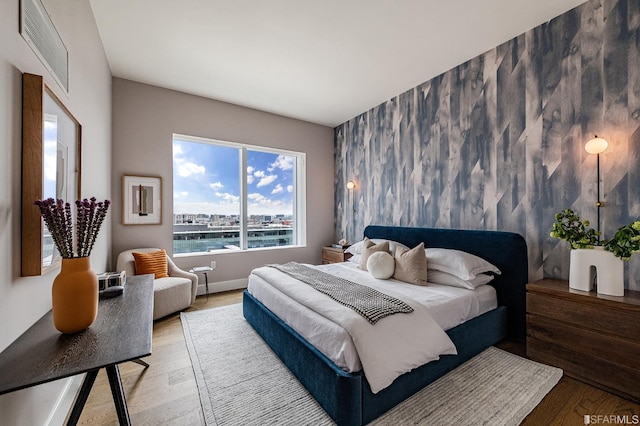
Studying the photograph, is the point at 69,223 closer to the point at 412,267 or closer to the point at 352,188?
the point at 412,267

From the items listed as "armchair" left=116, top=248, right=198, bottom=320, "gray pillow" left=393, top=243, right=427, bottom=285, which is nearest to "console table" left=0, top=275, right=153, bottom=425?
"armchair" left=116, top=248, right=198, bottom=320

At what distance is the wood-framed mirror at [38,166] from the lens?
1.24 m

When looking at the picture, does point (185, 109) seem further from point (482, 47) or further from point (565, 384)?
point (565, 384)

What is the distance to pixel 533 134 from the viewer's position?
257 centimetres

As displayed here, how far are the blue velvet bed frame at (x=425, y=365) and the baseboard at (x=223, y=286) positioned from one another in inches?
52.9

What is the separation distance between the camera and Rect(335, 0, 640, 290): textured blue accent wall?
210cm

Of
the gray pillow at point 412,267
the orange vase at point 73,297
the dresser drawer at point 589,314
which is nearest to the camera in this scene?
the orange vase at point 73,297

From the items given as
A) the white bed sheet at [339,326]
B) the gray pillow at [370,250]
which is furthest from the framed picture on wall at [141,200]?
the gray pillow at [370,250]

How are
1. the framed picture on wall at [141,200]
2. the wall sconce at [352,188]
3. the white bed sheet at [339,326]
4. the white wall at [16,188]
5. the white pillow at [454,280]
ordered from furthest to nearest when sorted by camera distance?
the wall sconce at [352,188] < the framed picture on wall at [141,200] < the white pillow at [454,280] < the white bed sheet at [339,326] < the white wall at [16,188]

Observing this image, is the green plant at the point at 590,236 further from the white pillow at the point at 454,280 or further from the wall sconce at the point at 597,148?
the white pillow at the point at 454,280

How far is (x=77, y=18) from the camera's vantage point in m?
1.98

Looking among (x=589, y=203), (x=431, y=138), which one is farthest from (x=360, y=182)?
(x=589, y=203)

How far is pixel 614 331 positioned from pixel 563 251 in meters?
0.74

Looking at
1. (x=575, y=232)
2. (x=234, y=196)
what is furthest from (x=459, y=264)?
(x=234, y=196)
